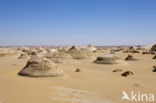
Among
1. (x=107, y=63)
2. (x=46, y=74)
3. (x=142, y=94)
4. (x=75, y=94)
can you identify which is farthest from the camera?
(x=107, y=63)

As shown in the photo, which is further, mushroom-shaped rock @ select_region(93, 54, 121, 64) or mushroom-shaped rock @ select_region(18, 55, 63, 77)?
mushroom-shaped rock @ select_region(93, 54, 121, 64)

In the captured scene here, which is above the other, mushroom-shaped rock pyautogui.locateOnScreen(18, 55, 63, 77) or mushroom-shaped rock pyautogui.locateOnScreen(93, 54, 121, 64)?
mushroom-shaped rock pyautogui.locateOnScreen(18, 55, 63, 77)

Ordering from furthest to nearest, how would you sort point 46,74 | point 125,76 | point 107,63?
point 107,63 < point 125,76 < point 46,74

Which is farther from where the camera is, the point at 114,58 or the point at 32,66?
the point at 114,58

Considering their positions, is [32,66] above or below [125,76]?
above

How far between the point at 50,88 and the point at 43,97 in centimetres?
102

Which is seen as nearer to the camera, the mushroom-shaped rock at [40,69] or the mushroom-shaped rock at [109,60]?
the mushroom-shaped rock at [40,69]

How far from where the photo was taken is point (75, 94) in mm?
5711

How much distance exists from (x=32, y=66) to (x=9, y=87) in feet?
9.43

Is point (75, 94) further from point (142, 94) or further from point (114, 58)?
point (114, 58)

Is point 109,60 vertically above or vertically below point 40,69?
below

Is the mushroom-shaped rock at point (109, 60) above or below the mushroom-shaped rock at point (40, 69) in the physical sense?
below

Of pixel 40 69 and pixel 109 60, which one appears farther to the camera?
pixel 109 60

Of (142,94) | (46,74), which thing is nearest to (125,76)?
(142,94)
